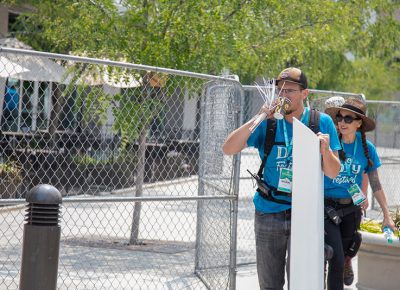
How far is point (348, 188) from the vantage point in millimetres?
6422

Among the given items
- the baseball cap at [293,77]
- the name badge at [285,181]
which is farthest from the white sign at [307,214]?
the baseball cap at [293,77]

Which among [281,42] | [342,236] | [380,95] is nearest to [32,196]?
[342,236]

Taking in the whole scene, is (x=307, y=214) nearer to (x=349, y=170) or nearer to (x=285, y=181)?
(x=285, y=181)

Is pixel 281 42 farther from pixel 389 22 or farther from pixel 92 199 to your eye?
pixel 92 199

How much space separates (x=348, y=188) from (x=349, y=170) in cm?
18

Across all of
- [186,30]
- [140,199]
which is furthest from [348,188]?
[186,30]

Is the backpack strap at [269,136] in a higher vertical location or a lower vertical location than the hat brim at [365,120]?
lower

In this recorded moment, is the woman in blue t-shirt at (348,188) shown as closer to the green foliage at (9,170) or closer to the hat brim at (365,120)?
the hat brim at (365,120)

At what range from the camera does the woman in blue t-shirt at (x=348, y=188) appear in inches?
230

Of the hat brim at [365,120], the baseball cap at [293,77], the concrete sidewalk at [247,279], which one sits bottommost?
the concrete sidewalk at [247,279]

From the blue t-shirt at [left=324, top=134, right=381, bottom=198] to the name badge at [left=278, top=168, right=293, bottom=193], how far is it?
102 cm

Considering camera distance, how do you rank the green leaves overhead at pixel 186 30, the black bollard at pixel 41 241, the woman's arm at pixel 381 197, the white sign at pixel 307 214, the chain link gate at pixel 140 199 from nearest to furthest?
the white sign at pixel 307 214
the black bollard at pixel 41 241
the woman's arm at pixel 381 197
the chain link gate at pixel 140 199
the green leaves overhead at pixel 186 30

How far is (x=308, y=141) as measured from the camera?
4.40 meters

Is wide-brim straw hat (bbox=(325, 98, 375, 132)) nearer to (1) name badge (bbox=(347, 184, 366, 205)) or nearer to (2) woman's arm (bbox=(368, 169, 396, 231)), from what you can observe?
(2) woman's arm (bbox=(368, 169, 396, 231))
